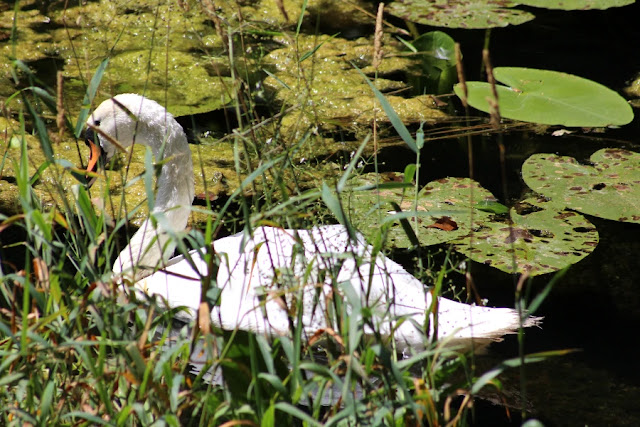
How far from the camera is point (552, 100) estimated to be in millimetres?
3893

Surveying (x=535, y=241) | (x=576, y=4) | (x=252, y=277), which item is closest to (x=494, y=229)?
(x=535, y=241)

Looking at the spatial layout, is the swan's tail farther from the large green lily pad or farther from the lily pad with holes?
the lily pad with holes

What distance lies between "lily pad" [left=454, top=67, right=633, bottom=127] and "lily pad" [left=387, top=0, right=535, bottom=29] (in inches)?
33.1

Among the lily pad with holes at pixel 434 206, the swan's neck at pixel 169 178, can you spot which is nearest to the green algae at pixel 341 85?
the lily pad with holes at pixel 434 206

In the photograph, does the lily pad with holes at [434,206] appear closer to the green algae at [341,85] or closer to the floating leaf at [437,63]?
the green algae at [341,85]

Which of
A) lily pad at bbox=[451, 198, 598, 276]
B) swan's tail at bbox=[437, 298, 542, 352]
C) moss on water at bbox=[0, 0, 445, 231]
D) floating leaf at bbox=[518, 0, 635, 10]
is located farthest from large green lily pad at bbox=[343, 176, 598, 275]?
floating leaf at bbox=[518, 0, 635, 10]

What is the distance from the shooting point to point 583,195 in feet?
10.9

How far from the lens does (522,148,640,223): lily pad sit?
3.24 m

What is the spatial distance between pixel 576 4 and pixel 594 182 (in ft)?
6.73

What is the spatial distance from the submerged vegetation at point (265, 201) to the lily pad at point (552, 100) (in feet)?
0.04

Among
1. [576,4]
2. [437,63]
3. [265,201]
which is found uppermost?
[576,4]

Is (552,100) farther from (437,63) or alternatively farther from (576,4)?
(576,4)

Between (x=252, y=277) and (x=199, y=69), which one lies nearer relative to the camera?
(x=252, y=277)

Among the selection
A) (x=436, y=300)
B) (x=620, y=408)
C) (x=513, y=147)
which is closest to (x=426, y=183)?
(x=513, y=147)
